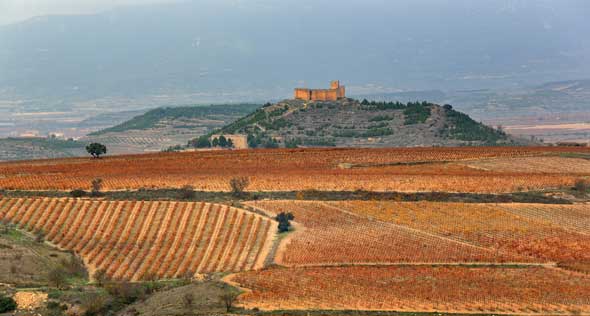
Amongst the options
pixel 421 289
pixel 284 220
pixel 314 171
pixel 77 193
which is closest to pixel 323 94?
pixel 314 171

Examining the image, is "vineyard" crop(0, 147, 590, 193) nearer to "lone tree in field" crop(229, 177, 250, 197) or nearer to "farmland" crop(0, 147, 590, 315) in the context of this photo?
"farmland" crop(0, 147, 590, 315)

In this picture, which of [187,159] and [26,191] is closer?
[26,191]

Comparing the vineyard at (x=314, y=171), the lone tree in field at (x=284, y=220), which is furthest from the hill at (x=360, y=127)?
the lone tree in field at (x=284, y=220)

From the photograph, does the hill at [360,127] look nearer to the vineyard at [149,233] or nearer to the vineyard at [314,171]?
the vineyard at [314,171]

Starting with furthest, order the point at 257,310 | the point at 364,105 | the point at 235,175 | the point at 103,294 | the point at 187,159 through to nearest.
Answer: the point at 364,105
the point at 187,159
the point at 235,175
the point at 103,294
the point at 257,310

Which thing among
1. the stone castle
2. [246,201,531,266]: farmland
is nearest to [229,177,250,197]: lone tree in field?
[246,201,531,266]: farmland

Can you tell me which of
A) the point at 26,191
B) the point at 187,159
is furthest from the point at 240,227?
the point at 187,159

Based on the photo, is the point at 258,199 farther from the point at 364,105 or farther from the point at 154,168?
the point at 364,105
